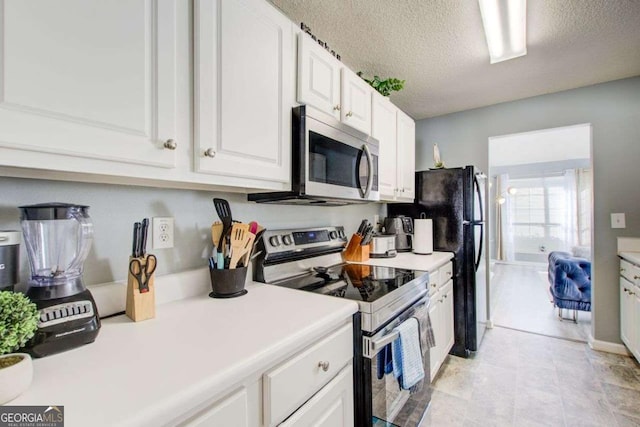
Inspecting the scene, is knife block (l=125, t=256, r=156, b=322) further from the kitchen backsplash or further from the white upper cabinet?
the white upper cabinet

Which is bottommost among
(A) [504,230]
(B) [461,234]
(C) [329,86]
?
(A) [504,230]

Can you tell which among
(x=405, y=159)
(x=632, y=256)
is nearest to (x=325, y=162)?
(x=405, y=159)

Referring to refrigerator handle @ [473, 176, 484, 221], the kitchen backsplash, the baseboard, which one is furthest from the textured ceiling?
the baseboard

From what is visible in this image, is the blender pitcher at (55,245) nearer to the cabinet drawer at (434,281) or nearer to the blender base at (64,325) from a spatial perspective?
the blender base at (64,325)

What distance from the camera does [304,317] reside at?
94cm

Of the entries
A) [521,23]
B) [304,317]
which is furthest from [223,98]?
[521,23]

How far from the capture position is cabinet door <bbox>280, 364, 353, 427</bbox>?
2.75 feet

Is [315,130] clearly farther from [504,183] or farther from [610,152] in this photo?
[504,183]

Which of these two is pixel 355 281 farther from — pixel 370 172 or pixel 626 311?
pixel 626 311

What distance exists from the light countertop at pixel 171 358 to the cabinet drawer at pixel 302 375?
3 cm

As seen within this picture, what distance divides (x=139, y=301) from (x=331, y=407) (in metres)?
0.71

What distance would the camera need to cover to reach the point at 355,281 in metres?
1.49

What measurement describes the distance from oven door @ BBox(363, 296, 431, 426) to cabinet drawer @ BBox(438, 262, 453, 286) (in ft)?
2.19

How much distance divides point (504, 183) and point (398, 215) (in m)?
5.57
